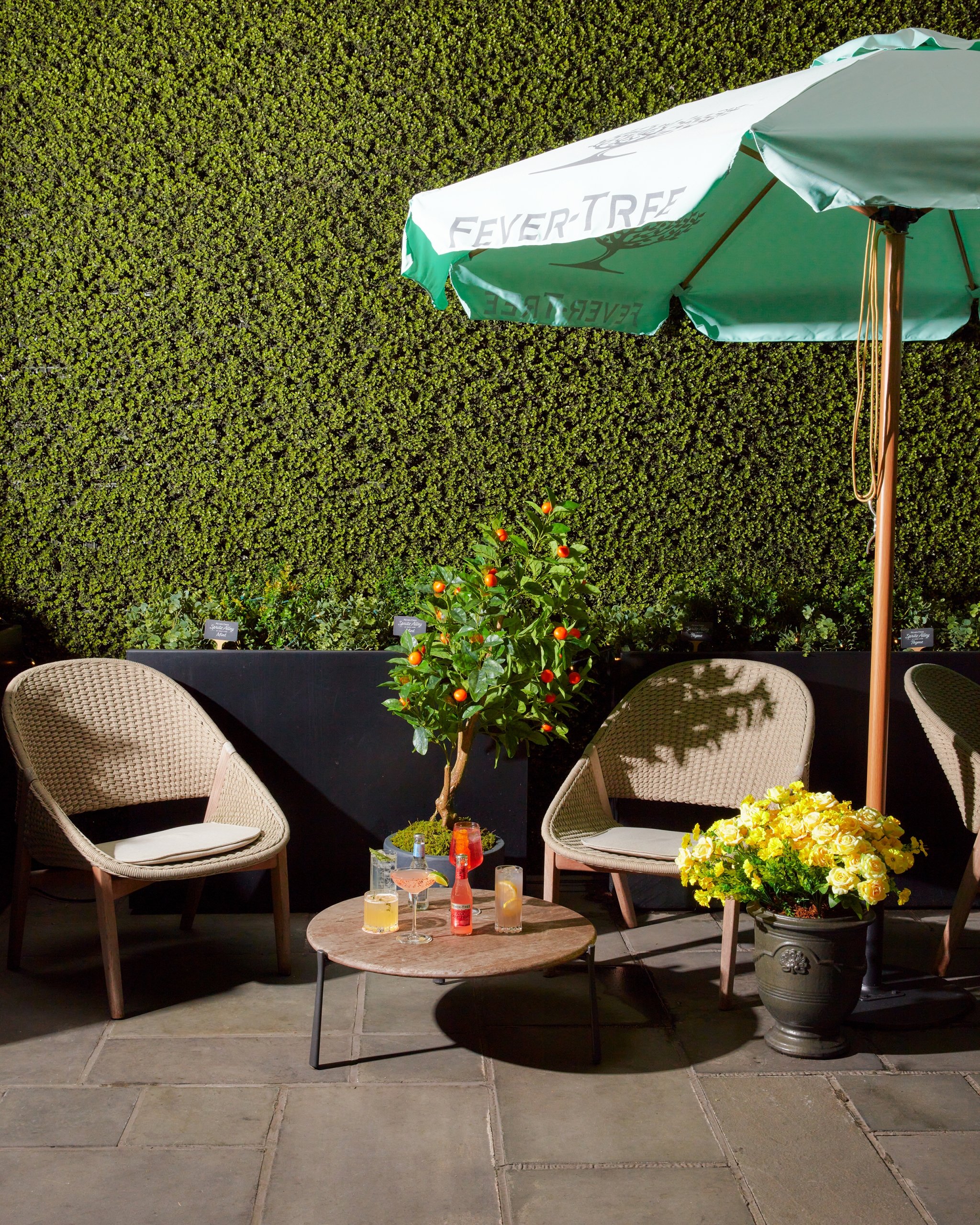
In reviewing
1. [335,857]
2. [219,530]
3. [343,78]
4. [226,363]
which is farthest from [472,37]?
[335,857]

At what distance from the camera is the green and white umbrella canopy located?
7.41ft

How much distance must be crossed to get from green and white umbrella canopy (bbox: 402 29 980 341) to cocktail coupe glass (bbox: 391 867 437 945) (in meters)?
1.57

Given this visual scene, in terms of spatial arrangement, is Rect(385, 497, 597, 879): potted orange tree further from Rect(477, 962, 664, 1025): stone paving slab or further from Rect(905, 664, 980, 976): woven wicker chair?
Rect(905, 664, 980, 976): woven wicker chair

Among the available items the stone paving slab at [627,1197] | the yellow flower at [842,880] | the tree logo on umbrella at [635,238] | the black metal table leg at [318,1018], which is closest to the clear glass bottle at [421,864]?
the black metal table leg at [318,1018]

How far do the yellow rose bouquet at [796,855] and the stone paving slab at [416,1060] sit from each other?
0.72m

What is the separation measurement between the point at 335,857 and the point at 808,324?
8.27 feet

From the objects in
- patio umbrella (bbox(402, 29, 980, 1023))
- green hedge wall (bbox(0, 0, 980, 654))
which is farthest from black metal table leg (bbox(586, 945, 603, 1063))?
green hedge wall (bbox(0, 0, 980, 654))

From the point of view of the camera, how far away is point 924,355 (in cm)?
471

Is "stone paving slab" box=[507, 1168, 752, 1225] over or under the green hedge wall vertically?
under

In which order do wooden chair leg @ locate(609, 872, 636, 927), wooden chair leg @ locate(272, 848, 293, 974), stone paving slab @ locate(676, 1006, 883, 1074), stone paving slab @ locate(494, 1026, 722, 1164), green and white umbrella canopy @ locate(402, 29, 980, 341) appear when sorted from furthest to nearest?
wooden chair leg @ locate(609, 872, 636, 927) → wooden chair leg @ locate(272, 848, 293, 974) → stone paving slab @ locate(676, 1006, 883, 1074) → stone paving slab @ locate(494, 1026, 722, 1164) → green and white umbrella canopy @ locate(402, 29, 980, 341)

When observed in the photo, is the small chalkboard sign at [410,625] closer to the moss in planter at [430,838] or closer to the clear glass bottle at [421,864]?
the moss in planter at [430,838]

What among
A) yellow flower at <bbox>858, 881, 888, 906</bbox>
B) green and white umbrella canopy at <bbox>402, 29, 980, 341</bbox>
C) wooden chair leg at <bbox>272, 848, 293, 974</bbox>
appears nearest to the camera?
green and white umbrella canopy at <bbox>402, 29, 980, 341</bbox>

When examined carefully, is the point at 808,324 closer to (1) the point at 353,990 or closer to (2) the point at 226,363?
(2) the point at 226,363

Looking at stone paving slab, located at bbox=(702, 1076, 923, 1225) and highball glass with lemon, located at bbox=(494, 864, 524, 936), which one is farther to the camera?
highball glass with lemon, located at bbox=(494, 864, 524, 936)
